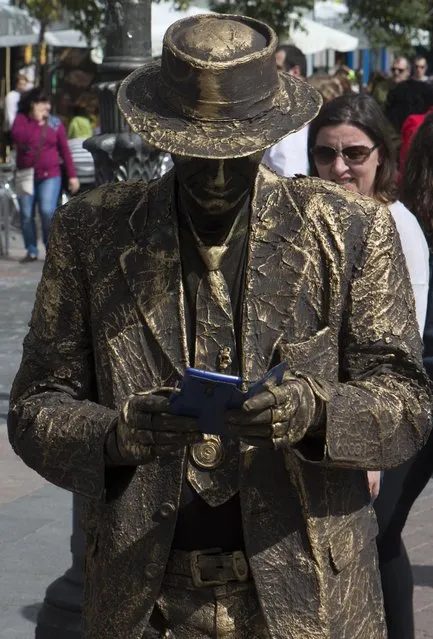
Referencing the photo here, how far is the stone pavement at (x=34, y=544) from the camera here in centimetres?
567

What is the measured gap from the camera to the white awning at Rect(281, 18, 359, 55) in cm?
2433

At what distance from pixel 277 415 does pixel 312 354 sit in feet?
0.98

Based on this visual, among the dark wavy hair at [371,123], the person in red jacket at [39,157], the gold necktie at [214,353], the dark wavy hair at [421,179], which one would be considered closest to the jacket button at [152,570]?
the gold necktie at [214,353]

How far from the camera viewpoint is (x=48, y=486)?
7.40 meters

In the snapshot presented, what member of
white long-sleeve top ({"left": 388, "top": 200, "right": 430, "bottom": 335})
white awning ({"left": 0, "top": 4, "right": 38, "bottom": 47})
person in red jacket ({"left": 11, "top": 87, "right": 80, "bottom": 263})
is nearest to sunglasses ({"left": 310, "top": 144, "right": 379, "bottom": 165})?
white long-sleeve top ({"left": 388, "top": 200, "right": 430, "bottom": 335})

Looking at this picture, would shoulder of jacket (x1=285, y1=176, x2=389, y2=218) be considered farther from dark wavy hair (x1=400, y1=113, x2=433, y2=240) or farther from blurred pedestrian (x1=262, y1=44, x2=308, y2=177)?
blurred pedestrian (x1=262, y1=44, x2=308, y2=177)

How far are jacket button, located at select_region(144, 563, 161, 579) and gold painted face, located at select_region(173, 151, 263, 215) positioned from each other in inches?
24.6

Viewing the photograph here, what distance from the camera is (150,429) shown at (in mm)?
2385

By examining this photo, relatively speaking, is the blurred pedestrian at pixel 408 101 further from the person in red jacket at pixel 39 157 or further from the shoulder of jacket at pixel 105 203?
the shoulder of jacket at pixel 105 203

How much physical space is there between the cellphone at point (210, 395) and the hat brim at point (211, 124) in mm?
393

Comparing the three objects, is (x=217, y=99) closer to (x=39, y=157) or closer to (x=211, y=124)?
(x=211, y=124)

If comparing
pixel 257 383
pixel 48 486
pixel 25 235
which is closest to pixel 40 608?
pixel 48 486

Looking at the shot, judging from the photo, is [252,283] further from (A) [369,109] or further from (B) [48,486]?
(B) [48,486]

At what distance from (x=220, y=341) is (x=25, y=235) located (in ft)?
43.9
